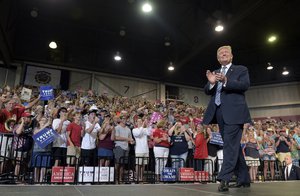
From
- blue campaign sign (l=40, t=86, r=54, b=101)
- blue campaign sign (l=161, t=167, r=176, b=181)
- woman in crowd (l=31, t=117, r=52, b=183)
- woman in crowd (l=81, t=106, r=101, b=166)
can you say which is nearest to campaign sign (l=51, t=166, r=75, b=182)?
woman in crowd (l=31, t=117, r=52, b=183)

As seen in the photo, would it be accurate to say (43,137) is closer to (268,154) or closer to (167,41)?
(268,154)

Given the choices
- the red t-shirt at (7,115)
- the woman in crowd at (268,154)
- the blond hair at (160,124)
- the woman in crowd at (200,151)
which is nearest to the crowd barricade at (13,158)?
the red t-shirt at (7,115)

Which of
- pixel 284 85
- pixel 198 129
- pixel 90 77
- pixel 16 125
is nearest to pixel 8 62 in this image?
pixel 90 77

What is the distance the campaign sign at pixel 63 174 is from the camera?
4961 millimetres

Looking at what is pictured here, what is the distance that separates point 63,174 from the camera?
5.03m

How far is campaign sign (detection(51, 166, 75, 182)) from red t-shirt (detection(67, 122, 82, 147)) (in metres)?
1.15

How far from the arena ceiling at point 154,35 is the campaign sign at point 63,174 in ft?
29.6

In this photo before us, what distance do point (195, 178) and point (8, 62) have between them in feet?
41.9

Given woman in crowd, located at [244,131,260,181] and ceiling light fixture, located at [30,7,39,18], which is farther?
ceiling light fixture, located at [30,7,39,18]

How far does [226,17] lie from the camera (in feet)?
42.1

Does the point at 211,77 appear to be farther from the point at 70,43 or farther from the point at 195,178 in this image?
the point at 70,43

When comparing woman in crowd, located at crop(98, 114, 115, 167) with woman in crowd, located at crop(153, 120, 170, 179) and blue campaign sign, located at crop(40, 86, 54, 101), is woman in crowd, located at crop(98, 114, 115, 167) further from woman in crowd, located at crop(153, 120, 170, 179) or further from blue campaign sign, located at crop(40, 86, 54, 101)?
blue campaign sign, located at crop(40, 86, 54, 101)

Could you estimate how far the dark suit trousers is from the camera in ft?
8.95

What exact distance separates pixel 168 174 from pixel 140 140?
4.16 ft
